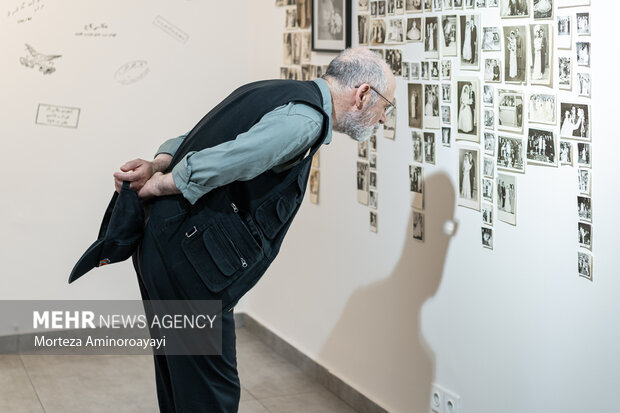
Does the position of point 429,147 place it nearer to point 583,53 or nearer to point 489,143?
point 489,143

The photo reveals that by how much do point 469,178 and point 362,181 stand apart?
74 centimetres

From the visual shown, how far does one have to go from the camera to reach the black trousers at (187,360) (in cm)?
231

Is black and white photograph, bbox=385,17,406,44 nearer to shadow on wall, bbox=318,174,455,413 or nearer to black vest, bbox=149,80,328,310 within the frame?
shadow on wall, bbox=318,174,455,413

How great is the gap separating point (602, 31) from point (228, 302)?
3.96ft

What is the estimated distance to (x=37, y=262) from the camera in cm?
403

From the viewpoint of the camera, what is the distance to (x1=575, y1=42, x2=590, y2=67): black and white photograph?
2.18 metres

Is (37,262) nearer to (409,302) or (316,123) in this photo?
(409,302)

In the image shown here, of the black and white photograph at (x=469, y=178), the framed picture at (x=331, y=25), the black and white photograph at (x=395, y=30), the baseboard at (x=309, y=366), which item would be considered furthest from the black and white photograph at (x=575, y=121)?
the baseboard at (x=309, y=366)

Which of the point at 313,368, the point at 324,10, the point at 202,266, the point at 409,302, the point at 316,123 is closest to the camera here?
the point at 316,123

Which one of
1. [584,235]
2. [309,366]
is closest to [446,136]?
[584,235]

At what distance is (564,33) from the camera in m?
2.25

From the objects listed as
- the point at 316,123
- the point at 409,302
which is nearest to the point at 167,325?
the point at 316,123

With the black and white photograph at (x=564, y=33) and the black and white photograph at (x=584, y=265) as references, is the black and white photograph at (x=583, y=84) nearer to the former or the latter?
the black and white photograph at (x=564, y=33)

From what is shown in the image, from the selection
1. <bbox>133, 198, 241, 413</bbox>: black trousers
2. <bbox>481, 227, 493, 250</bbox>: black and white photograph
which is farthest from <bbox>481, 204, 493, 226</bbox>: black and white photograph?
<bbox>133, 198, 241, 413</bbox>: black trousers
